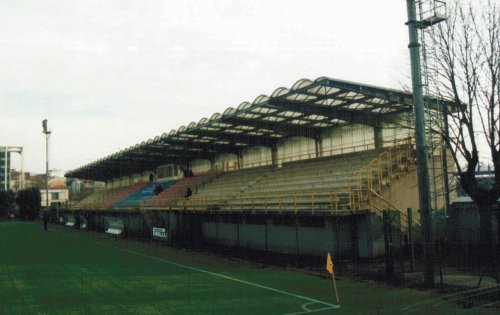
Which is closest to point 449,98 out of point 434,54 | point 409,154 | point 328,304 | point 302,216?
point 434,54

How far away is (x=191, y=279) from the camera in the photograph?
637 inches

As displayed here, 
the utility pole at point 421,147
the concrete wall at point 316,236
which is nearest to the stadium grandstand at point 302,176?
the concrete wall at point 316,236

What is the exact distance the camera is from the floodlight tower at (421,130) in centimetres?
1364

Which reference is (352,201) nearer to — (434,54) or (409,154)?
(409,154)

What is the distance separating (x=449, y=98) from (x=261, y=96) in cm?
933

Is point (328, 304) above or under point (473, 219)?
under

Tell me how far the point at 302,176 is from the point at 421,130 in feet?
42.1

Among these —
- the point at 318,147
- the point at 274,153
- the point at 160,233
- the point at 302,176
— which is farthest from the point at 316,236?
Result: the point at 274,153

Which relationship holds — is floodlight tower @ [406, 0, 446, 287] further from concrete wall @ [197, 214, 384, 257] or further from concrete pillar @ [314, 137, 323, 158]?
concrete pillar @ [314, 137, 323, 158]

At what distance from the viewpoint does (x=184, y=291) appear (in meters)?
13.9

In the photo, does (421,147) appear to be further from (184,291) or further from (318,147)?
(318,147)

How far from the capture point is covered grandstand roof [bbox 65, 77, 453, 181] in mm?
21922

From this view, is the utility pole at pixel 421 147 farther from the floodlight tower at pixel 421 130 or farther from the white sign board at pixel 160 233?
the white sign board at pixel 160 233

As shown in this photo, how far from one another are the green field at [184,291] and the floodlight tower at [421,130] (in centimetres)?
123
